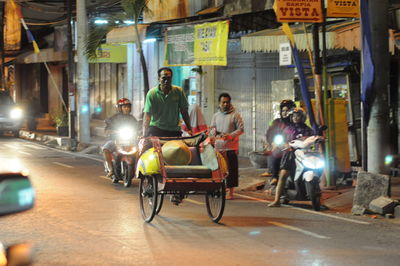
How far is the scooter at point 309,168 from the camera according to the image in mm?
10641

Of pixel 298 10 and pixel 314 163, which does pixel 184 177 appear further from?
pixel 298 10

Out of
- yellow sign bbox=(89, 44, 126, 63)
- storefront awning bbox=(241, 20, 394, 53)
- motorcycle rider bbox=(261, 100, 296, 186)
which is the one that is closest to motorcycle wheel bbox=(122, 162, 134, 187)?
motorcycle rider bbox=(261, 100, 296, 186)

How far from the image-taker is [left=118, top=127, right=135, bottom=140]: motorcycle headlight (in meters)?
14.5

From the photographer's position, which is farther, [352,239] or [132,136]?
[132,136]

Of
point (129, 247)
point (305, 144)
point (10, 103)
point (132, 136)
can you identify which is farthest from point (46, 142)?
point (129, 247)

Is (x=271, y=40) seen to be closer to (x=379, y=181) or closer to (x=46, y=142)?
(x=379, y=181)

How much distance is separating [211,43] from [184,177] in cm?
981

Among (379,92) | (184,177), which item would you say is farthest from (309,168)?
(184,177)

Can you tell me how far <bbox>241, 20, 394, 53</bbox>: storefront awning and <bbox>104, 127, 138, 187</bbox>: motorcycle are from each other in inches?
118

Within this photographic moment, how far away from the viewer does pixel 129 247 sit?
782cm

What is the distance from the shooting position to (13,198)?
3.01 m

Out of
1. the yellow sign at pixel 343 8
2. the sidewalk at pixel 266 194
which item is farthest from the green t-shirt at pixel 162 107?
the yellow sign at pixel 343 8

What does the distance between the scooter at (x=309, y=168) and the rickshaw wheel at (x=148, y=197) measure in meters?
2.30

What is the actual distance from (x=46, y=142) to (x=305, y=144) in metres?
17.3
